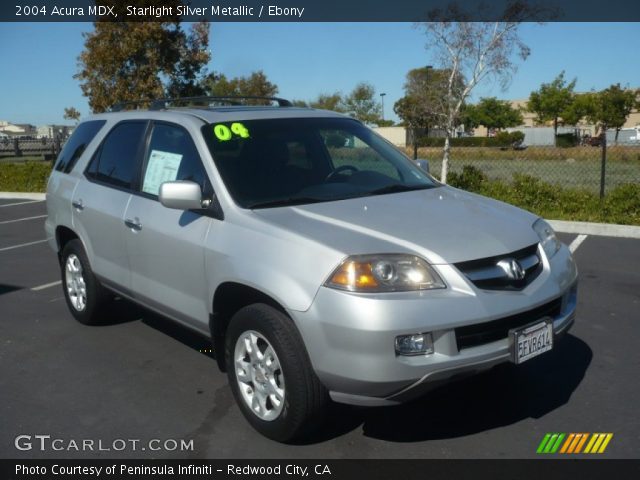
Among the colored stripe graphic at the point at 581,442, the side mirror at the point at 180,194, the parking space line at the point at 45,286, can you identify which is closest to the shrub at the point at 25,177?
the parking space line at the point at 45,286

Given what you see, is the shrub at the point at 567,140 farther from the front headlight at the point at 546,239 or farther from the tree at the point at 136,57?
the front headlight at the point at 546,239

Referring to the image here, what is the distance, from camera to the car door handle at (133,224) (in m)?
4.70

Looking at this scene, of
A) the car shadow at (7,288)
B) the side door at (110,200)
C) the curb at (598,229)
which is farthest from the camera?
the curb at (598,229)

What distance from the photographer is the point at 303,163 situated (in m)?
4.58

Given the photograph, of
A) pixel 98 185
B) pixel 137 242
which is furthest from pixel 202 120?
pixel 98 185

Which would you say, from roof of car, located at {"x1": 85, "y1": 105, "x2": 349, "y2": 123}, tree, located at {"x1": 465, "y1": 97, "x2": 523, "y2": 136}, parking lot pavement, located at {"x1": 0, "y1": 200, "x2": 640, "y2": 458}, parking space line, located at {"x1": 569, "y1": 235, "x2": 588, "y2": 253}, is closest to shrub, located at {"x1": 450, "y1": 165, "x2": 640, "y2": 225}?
parking space line, located at {"x1": 569, "y1": 235, "x2": 588, "y2": 253}

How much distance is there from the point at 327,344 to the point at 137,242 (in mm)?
2019

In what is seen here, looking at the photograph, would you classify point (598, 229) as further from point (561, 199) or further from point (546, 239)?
point (546, 239)

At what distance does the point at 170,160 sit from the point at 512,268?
243 centimetres

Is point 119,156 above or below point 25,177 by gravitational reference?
above

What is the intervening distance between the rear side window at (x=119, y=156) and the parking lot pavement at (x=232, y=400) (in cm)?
119

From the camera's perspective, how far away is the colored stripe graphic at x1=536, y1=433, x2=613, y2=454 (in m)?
3.59

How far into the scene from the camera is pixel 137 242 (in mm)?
4730

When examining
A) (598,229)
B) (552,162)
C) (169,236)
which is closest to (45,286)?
(169,236)
